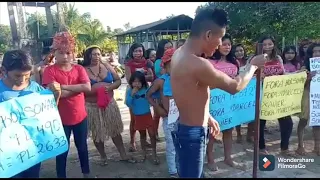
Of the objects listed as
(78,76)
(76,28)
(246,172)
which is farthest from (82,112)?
(76,28)

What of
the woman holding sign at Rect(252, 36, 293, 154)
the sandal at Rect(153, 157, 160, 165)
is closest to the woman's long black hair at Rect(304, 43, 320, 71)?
the woman holding sign at Rect(252, 36, 293, 154)

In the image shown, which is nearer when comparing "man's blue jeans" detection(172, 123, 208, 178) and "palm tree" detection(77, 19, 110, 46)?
"man's blue jeans" detection(172, 123, 208, 178)

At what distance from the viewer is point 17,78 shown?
2.85 meters

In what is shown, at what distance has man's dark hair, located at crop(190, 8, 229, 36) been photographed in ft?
7.94

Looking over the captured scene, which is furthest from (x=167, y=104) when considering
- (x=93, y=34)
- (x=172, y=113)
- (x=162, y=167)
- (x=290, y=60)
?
(x=93, y=34)

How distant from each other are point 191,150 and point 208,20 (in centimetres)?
98

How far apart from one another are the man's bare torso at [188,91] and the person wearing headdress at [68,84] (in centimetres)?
137

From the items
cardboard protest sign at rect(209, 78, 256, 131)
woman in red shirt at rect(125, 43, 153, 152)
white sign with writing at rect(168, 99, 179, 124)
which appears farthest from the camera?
woman in red shirt at rect(125, 43, 153, 152)

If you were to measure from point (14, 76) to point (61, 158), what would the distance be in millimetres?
1239

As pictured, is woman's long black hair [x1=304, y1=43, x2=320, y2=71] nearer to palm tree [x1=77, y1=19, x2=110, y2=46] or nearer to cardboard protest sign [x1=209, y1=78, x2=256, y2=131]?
cardboard protest sign [x1=209, y1=78, x2=256, y2=131]

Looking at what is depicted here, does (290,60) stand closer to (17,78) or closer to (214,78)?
(214,78)

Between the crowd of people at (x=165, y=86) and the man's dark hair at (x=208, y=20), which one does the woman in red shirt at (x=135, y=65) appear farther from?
the man's dark hair at (x=208, y=20)

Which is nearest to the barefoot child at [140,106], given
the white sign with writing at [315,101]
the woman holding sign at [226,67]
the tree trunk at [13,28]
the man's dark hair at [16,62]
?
A: the woman holding sign at [226,67]

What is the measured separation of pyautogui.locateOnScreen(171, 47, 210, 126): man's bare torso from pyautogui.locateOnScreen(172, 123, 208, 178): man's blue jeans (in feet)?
0.21
